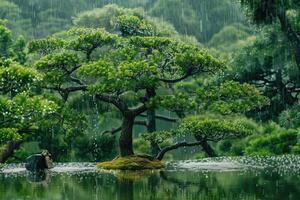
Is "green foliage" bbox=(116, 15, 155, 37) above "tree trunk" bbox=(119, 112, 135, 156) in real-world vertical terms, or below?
above

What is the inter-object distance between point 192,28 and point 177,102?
4509 centimetres

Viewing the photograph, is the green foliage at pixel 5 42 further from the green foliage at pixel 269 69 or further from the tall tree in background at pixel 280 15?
the tall tree in background at pixel 280 15

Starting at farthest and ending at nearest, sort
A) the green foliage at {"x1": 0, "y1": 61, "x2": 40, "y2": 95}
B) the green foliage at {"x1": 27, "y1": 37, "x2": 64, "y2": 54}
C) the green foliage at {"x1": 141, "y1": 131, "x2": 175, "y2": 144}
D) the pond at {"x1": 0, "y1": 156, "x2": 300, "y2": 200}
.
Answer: the green foliage at {"x1": 27, "y1": 37, "x2": 64, "y2": 54}, the green foliage at {"x1": 141, "y1": 131, "x2": 175, "y2": 144}, the green foliage at {"x1": 0, "y1": 61, "x2": 40, "y2": 95}, the pond at {"x1": 0, "y1": 156, "x2": 300, "y2": 200}

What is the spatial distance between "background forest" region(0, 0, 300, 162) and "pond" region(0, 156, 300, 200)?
1694 mm

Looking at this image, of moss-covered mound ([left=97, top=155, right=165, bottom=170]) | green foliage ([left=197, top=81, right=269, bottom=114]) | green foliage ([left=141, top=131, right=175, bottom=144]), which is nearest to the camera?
green foliage ([left=197, top=81, right=269, bottom=114])

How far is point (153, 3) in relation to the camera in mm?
73375

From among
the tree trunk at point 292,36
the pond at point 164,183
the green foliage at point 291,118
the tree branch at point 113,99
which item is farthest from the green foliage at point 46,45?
the green foliage at point 291,118

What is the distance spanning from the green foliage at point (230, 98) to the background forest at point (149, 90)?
0.04 meters

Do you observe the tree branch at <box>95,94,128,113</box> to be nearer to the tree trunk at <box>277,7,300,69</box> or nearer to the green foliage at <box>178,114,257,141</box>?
the green foliage at <box>178,114,257,141</box>

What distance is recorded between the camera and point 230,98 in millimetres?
21344

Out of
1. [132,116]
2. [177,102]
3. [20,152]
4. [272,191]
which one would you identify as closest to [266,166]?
[177,102]

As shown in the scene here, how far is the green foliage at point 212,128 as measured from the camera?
818 inches

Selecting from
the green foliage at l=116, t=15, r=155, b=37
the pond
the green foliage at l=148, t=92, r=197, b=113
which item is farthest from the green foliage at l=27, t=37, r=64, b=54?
the pond

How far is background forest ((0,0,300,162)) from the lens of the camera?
20.4 m
